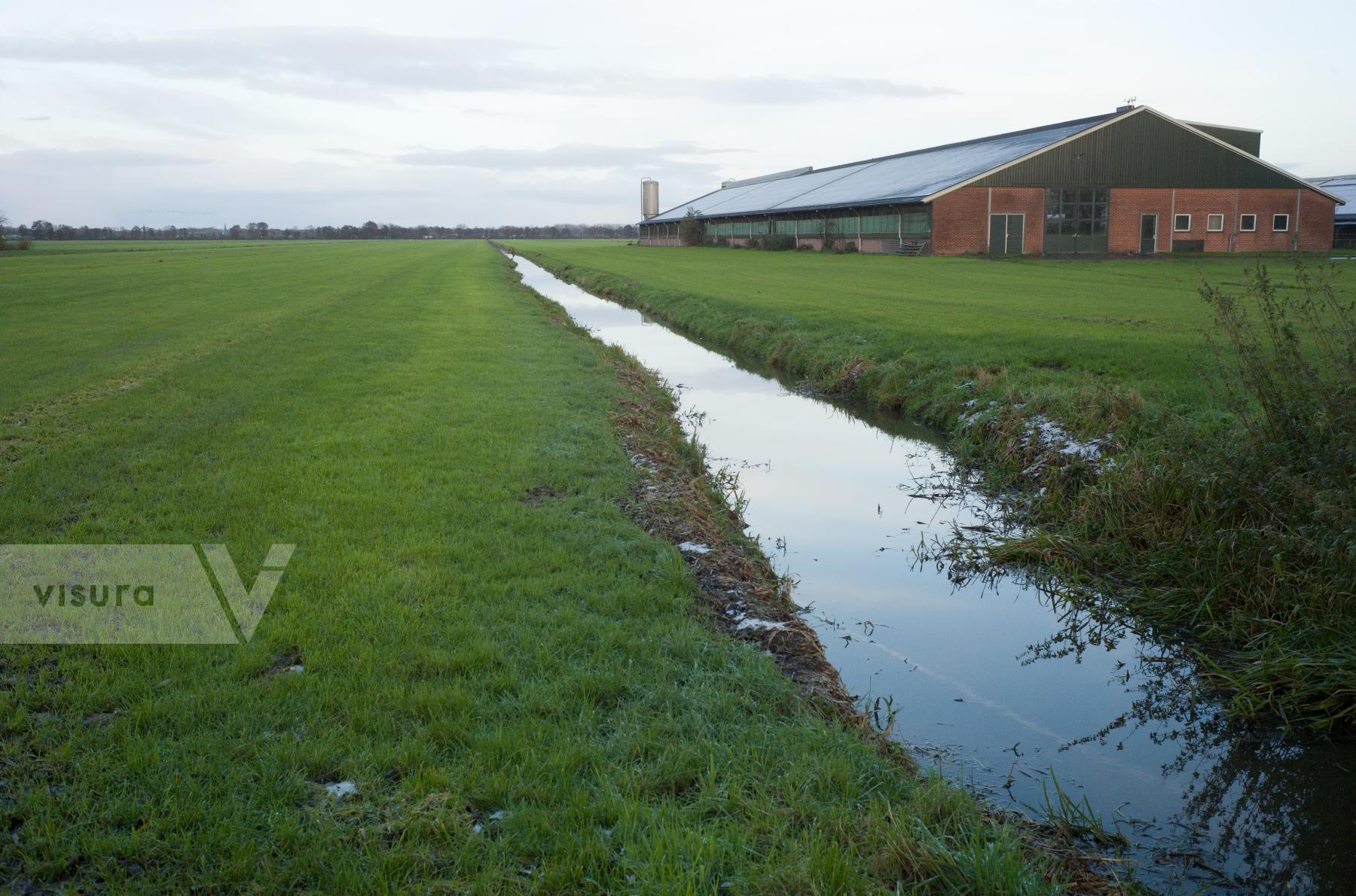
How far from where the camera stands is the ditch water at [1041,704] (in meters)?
4.59

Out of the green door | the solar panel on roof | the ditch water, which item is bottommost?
the ditch water

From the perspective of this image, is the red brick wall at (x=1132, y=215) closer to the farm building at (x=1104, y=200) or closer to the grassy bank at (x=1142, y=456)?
the farm building at (x=1104, y=200)

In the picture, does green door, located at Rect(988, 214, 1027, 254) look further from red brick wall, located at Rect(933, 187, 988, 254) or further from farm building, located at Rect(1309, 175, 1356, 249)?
farm building, located at Rect(1309, 175, 1356, 249)

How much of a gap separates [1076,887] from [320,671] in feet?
12.2

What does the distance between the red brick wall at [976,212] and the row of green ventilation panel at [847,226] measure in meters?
1.06

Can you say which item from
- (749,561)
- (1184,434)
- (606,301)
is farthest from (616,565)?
(606,301)

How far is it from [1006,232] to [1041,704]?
1807 inches

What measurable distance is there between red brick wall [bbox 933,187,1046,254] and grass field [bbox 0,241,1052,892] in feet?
134

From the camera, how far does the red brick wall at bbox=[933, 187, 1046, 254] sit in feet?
154

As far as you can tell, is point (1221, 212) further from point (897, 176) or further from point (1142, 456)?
point (1142, 456)

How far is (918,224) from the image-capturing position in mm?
48531

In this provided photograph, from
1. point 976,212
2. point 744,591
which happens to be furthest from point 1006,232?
point 744,591

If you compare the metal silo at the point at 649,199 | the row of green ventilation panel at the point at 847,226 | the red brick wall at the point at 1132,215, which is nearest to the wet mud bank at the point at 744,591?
the row of green ventilation panel at the point at 847,226

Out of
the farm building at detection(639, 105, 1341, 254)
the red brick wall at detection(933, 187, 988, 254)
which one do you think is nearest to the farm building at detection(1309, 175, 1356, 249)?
the farm building at detection(639, 105, 1341, 254)
